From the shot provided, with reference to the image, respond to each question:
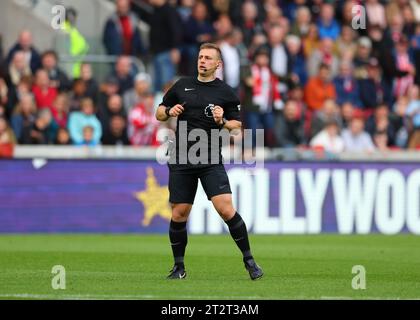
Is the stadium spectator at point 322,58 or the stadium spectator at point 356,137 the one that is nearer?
the stadium spectator at point 356,137

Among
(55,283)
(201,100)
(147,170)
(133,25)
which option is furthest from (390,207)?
(55,283)

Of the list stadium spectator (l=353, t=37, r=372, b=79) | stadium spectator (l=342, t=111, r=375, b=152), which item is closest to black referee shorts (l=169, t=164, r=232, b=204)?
stadium spectator (l=342, t=111, r=375, b=152)

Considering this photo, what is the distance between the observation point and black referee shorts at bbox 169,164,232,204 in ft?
41.7

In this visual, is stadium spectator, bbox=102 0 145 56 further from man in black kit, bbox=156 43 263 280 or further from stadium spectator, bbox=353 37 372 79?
man in black kit, bbox=156 43 263 280

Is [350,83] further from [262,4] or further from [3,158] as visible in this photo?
[3,158]

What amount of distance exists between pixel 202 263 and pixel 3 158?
6.19m

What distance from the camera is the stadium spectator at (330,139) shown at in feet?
74.8

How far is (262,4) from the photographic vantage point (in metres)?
26.0

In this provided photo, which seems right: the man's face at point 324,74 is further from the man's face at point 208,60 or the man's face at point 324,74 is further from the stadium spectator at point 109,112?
the man's face at point 208,60

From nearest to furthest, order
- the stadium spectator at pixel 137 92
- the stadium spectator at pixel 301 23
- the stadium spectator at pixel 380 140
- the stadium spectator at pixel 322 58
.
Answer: the stadium spectator at pixel 137 92 → the stadium spectator at pixel 380 140 → the stadium spectator at pixel 322 58 → the stadium spectator at pixel 301 23

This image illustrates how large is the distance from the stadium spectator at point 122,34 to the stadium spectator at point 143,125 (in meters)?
2.17

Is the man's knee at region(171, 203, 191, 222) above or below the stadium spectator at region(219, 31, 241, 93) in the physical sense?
below

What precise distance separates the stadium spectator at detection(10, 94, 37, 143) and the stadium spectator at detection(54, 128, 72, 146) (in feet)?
1.76

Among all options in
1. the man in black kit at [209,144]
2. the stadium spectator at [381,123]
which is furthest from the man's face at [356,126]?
the man in black kit at [209,144]
